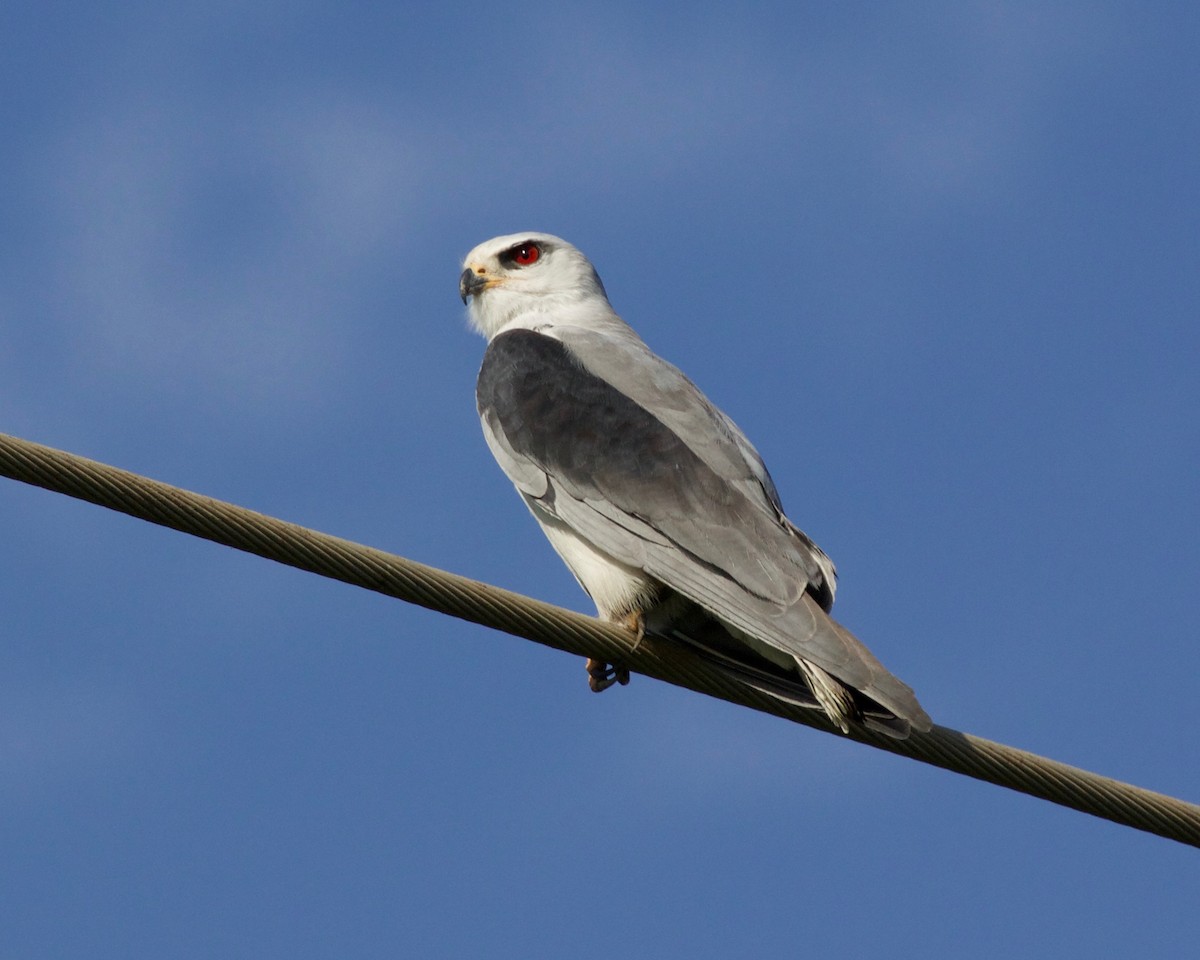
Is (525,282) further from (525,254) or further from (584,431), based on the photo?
(584,431)

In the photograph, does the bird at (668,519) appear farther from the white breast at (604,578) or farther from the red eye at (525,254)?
the red eye at (525,254)

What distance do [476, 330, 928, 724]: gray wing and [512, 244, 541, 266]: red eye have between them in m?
1.35

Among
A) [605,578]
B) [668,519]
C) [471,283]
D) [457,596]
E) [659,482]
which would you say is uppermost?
[471,283]

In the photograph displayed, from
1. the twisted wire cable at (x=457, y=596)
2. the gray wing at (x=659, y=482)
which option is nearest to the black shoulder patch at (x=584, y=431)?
the gray wing at (x=659, y=482)

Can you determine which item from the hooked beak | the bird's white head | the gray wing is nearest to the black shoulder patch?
the gray wing

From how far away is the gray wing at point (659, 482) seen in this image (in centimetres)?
502

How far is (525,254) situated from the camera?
328 inches

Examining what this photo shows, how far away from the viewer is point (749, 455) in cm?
620

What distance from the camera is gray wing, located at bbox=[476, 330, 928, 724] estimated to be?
502cm

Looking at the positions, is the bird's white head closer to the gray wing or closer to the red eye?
the red eye

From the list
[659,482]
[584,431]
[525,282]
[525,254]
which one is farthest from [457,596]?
[525,254]

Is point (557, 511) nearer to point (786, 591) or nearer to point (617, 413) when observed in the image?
point (617, 413)

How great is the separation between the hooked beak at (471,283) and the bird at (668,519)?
1.24 m

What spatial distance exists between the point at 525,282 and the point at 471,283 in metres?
0.31
